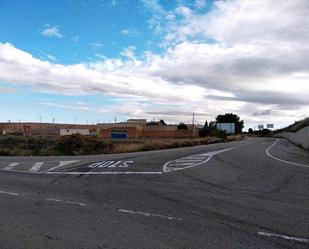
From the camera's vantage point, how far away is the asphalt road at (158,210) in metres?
6.33

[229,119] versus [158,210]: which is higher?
[229,119]

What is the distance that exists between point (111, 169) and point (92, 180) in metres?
3.19

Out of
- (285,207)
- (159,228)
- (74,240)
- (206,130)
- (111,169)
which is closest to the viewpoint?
(74,240)

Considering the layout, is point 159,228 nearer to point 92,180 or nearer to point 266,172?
point 92,180

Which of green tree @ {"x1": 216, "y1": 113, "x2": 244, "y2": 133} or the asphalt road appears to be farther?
green tree @ {"x1": 216, "y1": 113, "x2": 244, "y2": 133}

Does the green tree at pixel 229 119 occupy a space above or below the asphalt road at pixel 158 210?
above

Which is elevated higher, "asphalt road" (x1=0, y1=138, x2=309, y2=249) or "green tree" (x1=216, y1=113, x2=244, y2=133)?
"green tree" (x1=216, y1=113, x2=244, y2=133)

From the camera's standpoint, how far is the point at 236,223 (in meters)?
7.27

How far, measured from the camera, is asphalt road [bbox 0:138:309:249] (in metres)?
6.33

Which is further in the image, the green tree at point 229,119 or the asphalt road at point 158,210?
the green tree at point 229,119

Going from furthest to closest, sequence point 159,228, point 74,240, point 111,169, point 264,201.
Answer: point 111,169, point 264,201, point 159,228, point 74,240

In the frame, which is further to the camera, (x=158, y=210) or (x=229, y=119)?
(x=229, y=119)

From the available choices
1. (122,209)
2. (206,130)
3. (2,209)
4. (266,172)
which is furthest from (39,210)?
(206,130)

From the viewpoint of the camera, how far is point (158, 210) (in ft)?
28.0
